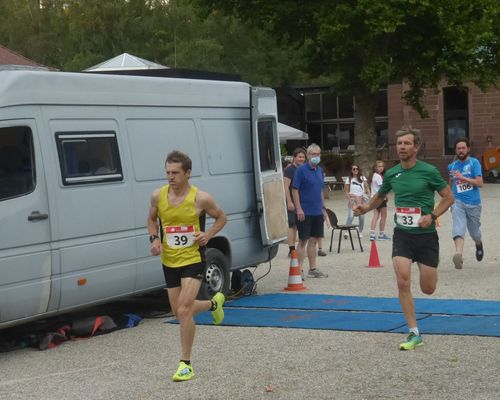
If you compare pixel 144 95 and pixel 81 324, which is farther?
pixel 144 95

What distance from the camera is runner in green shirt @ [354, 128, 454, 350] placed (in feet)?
31.0

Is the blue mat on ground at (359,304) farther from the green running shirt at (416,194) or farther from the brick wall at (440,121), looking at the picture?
the brick wall at (440,121)

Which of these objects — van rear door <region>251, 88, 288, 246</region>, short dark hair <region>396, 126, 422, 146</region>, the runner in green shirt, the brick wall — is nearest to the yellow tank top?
the runner in green shirt

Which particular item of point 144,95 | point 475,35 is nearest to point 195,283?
point 144,95

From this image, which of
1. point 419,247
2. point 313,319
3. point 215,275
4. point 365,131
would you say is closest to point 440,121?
point 365,131

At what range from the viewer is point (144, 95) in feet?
38.5

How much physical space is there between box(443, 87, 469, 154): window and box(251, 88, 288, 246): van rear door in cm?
3963

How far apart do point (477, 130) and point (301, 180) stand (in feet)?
125

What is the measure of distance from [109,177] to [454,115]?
143 ft

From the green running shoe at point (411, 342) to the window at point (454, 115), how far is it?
144 ft

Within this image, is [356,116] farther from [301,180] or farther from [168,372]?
[168,372]

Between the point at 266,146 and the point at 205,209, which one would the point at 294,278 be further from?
the point at 205,209

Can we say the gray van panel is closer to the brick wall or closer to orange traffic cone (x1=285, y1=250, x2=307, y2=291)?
orange traffic cone (x1=285, y1=250, x2=307, y2=291)

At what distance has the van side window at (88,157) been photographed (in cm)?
1052
